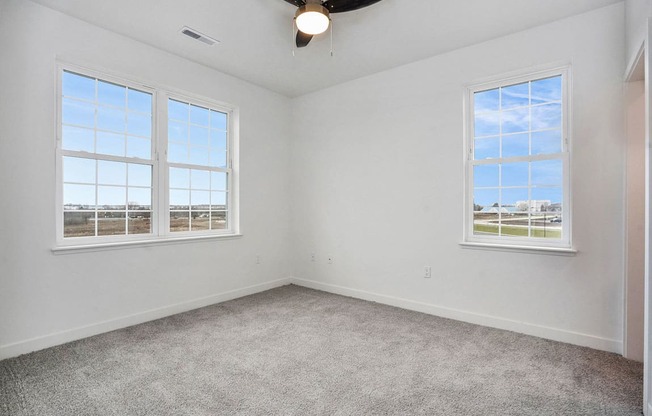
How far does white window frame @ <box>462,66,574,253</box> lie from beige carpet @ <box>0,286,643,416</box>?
33.3 inches

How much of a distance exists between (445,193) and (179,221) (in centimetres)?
298

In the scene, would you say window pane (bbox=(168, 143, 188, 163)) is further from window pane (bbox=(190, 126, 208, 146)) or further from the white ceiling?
the white ceiling

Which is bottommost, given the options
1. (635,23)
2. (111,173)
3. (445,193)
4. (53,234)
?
(53,234)

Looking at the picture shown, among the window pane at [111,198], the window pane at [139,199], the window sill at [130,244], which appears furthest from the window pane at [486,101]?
the window pane at [111,198]

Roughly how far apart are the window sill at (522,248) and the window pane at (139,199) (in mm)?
3317

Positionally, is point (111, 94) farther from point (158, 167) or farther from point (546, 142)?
point (546, 142)

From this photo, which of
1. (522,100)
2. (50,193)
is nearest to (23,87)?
(50,193)

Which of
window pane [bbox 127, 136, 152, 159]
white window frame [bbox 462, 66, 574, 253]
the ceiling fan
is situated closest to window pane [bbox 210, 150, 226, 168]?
Result: window pane [bbox 127, 136, 152, 159]

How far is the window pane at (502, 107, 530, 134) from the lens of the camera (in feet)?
10.4

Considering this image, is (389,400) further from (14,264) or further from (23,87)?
(23,87)

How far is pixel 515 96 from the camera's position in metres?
3.25

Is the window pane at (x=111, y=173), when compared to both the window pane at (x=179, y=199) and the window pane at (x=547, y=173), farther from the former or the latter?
the window pane at (x=547, y=173)

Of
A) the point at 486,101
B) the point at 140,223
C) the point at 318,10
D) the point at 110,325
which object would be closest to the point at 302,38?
the point at 318,10

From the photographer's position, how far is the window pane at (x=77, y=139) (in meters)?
2.93
